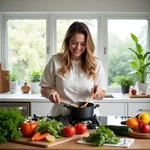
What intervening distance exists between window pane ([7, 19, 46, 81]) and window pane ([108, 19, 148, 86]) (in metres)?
0.92

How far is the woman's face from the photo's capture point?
7.06 feet

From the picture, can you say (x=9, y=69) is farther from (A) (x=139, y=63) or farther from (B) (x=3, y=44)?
(A) (x=139, y=63)

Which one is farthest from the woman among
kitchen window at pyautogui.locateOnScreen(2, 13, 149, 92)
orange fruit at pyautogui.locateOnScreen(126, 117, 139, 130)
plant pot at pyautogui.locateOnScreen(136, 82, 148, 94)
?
kitchen window at pyautogui.locateOnScreen(2, 13, 149, 92)

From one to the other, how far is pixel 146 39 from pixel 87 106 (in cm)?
221

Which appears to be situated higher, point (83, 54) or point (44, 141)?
point (83, 54)

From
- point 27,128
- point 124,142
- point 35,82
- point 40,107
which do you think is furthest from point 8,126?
point 35,82

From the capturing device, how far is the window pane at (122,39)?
153 inches

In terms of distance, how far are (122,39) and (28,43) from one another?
4.24 feet

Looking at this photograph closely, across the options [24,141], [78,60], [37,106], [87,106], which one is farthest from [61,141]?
[37,106]

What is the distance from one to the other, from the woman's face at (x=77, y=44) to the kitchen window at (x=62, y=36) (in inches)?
67.9

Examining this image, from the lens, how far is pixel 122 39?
3893 mm

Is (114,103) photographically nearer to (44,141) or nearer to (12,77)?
(12,77)

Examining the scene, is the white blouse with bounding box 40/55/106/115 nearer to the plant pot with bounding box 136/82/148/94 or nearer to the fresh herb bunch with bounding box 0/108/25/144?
the fresh herb bunch with bounding box 0/108/25/144

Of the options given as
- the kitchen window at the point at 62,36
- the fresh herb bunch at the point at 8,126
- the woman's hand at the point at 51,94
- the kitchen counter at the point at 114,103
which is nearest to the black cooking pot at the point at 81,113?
the woman's hand at the point at 51,94
